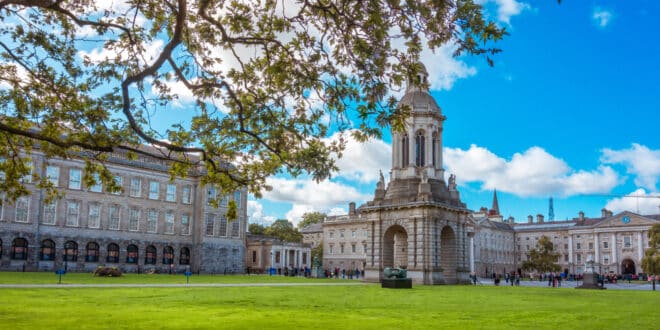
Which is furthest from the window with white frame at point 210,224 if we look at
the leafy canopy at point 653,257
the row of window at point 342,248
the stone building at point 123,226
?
the leafy canopy at point 653,257

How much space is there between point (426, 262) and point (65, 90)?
1432 inches

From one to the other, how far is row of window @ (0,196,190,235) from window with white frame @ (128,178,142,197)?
1.57m

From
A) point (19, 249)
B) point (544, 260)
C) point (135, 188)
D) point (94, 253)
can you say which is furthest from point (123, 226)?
point (544, 260)

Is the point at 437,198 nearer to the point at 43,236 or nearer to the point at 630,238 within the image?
the point at 43,236

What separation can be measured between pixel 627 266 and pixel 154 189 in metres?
92.0

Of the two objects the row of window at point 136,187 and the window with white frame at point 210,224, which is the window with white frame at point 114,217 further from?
the window with white frame at point 210,224

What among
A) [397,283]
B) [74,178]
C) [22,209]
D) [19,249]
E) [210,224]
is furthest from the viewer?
[210,224]

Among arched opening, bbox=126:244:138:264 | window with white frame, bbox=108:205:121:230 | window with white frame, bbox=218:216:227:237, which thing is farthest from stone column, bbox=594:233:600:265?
window with white frame, bbox=108:205:121:230

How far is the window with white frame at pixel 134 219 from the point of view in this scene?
64375mm

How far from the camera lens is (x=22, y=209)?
55688 mm

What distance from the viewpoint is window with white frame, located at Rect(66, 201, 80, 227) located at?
2336 inches

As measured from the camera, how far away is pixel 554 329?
47.8ft

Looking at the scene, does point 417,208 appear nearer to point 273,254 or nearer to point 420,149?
point 420,149

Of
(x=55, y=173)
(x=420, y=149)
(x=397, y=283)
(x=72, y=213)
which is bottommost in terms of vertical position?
(x=397, y=283)
